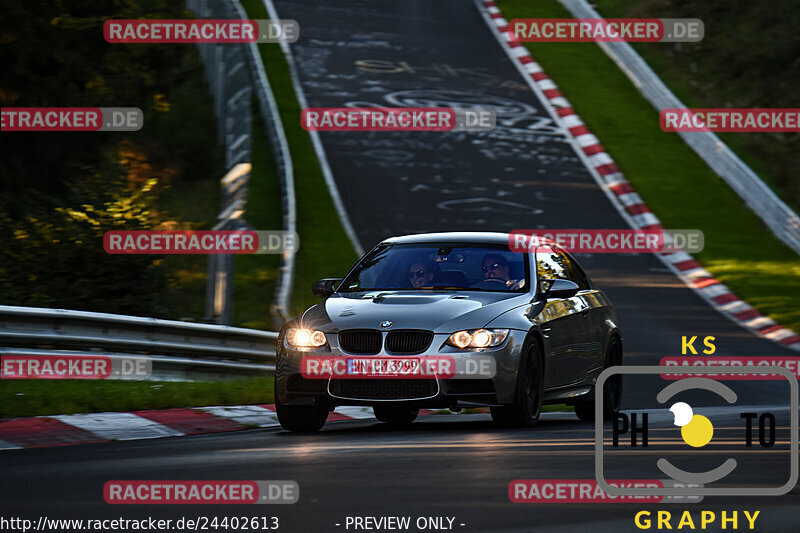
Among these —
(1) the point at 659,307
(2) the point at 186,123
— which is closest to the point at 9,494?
(1) the point at 659,307

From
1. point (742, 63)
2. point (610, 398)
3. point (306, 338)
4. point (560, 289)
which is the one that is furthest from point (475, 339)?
point (742, 63)

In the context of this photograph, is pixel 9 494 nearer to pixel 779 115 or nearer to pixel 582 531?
pixel 582 531

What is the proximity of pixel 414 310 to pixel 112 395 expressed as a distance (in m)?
2.86

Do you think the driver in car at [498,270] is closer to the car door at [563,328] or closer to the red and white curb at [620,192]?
the car door at [563,328]

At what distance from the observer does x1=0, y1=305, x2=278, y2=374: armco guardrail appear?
1240 cm

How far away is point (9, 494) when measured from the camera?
7219 millimetres

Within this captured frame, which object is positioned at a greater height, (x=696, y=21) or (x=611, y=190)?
(x=696, y=21)

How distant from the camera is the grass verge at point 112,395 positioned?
11.3 m

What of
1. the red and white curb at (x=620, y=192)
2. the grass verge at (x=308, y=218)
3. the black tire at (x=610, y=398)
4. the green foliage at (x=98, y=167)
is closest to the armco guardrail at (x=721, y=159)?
the red and white curb at (x=620, y=192)

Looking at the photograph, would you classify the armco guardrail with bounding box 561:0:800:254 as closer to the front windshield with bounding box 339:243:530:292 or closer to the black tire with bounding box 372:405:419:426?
the front windshield with bounding box 339:243:530:292

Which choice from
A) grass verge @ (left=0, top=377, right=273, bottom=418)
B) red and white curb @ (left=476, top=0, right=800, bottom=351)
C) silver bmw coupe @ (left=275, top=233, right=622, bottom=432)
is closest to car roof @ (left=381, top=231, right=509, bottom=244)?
silver bmw coupe @ (left=275, top=233, right=622, bottom=432)

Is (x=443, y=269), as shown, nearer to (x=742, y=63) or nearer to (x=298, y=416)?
(x=298, y=416)

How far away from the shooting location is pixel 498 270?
11828 millimetres

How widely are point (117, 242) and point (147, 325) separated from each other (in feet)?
14.6
